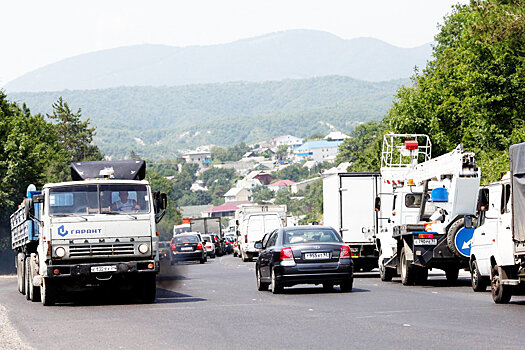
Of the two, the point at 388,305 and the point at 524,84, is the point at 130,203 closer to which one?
the point at 388,305

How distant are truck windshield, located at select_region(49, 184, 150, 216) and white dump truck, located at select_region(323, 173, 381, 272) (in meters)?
12.4

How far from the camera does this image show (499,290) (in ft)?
59.7

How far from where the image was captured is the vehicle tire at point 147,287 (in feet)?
68.5

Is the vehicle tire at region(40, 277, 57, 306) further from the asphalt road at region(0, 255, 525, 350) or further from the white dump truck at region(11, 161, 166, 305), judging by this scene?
the asphalt road at region(0, 255, 525, 350)

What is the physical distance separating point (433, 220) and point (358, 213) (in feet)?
24.9

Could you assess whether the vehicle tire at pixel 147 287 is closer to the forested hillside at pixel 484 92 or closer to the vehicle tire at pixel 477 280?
the vehicle tire at pixel 477 280

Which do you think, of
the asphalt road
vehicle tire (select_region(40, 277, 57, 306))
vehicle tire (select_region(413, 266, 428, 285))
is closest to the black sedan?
the asphalt road

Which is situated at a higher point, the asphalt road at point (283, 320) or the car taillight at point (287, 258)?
the car taillight at point (287, 258)

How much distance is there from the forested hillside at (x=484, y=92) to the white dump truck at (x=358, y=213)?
48.8 feet

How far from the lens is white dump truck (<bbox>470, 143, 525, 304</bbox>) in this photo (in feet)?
56.1

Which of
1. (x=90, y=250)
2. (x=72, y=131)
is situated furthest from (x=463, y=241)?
(x=72, y=131)

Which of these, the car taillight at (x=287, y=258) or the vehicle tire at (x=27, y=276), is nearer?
the car taillight at (x=287, y=258)

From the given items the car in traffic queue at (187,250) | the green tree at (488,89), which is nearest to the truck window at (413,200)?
the green tree at (488,89)

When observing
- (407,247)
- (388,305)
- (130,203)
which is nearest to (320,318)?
(388,305)
